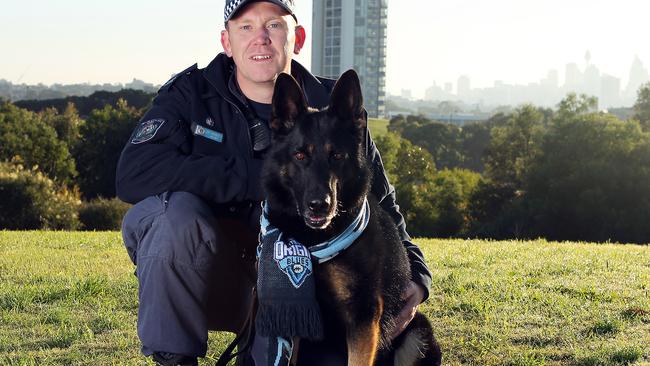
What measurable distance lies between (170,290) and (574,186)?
38460 mm

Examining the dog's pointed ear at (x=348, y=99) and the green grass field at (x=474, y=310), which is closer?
the dog's pointed ear at (x=348, y=99)

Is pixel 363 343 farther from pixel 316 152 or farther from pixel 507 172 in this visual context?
pixel 507 172

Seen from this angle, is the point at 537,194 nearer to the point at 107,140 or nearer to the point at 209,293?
the point at 107,140

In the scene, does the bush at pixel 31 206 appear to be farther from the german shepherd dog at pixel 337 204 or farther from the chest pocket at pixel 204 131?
the german shepherd dog at pixel 337 204

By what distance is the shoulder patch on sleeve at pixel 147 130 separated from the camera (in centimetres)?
350

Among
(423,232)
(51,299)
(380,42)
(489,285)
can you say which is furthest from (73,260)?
(380,42)

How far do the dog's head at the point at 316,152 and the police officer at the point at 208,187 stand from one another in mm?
294

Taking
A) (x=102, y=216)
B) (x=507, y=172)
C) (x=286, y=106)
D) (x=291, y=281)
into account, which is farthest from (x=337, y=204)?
(x=507, y=172)

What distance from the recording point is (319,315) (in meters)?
3.10

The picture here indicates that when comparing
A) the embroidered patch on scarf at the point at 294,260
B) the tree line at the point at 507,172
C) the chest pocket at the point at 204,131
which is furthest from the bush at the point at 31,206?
the embroidered patch on scarf at the point at 294,260

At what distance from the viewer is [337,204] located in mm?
3166

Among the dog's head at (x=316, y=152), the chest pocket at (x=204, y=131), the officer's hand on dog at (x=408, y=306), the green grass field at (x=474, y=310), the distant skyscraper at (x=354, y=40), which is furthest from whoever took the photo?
the distant skyscraper at (x=354, y=40)

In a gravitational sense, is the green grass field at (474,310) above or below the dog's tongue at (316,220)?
below

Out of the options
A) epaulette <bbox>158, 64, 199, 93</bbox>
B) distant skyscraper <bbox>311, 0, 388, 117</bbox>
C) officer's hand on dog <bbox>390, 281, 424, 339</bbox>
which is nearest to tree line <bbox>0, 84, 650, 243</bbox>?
epaulette <bbox>158, 64, 199, 93</bbox>
